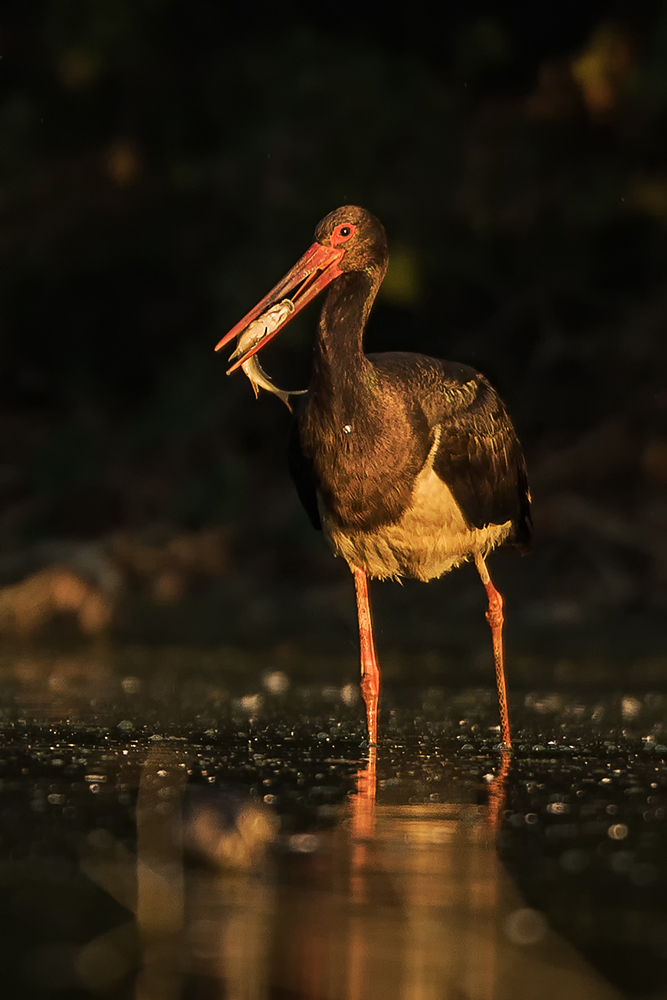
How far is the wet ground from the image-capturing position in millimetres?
2875

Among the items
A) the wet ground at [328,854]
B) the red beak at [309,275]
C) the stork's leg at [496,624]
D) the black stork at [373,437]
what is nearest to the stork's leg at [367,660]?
the black stork at [373,437]

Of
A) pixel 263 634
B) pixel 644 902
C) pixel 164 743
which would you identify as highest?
pixel 263 634

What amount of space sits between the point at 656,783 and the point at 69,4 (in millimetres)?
10166

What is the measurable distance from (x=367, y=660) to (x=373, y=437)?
0.90 m

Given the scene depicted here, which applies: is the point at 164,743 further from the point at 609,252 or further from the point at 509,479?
the point at 609,252

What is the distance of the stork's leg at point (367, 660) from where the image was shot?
6296 mm

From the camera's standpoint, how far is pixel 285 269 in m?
12.3

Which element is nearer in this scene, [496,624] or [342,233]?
[342,233]

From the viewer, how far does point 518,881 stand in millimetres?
3596

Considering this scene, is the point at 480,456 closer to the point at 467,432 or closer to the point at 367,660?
the point at 467,432

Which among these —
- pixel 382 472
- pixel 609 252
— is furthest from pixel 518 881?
pixel 609 252

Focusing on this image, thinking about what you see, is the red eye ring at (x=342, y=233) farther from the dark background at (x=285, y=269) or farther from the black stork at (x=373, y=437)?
the dark background at (x=285, y=269)

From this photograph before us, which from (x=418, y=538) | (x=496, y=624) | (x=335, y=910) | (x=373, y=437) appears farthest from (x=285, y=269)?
(x=335, y=910)

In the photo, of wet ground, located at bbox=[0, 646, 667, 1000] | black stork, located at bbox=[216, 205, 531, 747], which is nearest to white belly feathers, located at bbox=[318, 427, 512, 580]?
black stork, located at bbox=[216, 205, 531, 747]
